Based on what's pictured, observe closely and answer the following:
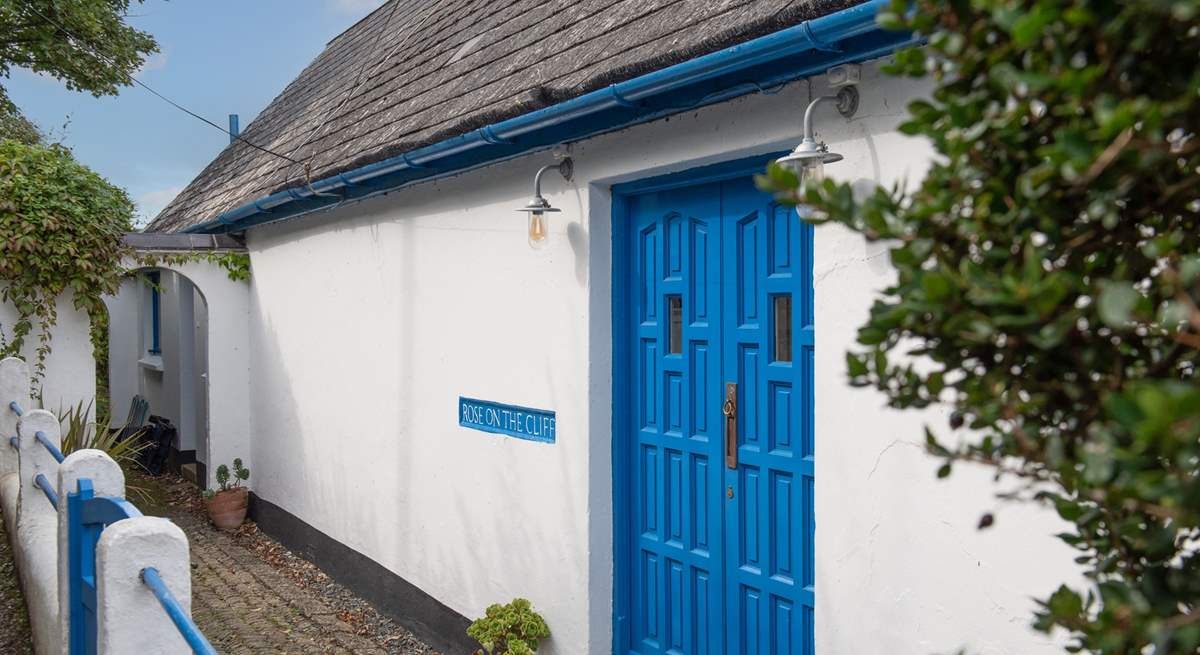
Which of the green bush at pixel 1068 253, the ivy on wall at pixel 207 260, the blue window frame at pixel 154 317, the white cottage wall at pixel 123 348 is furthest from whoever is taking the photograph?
the white cottage wall at pixel 123 348

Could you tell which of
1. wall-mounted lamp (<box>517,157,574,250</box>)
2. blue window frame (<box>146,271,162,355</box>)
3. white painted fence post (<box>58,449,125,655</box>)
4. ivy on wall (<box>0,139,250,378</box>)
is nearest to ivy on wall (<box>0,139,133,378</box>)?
ivy on wall (<box>0,139,250,378</box>)

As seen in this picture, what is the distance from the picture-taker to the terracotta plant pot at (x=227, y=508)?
32.2ft

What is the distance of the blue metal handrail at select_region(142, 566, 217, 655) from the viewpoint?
99.1 inches

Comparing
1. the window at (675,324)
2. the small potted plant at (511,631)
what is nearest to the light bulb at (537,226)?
the window at (675,324)

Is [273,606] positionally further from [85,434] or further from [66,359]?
[66,359]

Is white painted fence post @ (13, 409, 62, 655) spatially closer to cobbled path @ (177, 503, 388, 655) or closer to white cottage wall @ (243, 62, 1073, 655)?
cobbled path @ (177, 503, 388, 655)

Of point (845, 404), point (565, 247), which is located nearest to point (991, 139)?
point (845, 404)

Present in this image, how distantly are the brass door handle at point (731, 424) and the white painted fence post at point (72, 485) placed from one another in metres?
2.59

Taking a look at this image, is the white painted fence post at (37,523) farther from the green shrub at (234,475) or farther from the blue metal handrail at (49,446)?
the green shrub at (234,475)

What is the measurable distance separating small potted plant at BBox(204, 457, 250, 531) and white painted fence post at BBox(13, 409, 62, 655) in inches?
146

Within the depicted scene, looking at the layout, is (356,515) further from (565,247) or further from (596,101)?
(596,101)

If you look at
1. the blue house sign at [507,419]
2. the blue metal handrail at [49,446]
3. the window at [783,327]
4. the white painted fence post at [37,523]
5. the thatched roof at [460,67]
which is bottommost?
the white painted fence post at [37,523]

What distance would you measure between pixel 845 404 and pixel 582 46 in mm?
2570

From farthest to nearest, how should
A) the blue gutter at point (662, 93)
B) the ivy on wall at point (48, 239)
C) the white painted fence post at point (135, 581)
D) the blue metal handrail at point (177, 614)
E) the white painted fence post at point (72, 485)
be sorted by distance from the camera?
1. the ivy on wall at point (48, 239)
2. the white painted fence post at point (72, 485)
3. the blue gutter at point (662, 93)
4. the white painted fence post at point (135, 581)
5. the blue metal handrail at point (177, 614)
